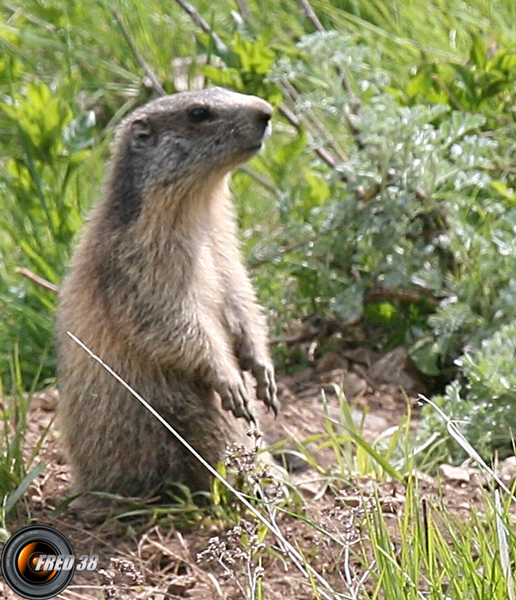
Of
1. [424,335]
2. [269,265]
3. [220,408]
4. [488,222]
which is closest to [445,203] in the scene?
[488,222]

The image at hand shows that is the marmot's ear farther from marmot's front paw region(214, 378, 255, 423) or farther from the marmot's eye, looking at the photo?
marmot's front paw region(214, 378, 255, 423)

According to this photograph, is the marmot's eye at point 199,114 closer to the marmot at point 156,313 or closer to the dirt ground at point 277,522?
the marmot at point 156,313

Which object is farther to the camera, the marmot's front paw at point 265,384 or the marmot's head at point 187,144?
the marmot's front paw at point 265,384

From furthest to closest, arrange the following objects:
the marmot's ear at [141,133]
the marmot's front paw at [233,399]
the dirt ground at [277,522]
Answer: the marmot's ear at [141,133]
the marmot's front paw at [233,399]
the dirt ground at [277,522]

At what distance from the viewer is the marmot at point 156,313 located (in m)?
3.79

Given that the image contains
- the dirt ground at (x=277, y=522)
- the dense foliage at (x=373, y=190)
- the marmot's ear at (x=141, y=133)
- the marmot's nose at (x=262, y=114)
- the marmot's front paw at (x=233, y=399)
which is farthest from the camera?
the dense foliage at (x=373, y=190)

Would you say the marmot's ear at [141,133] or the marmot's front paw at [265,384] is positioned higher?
the marmot's ear at [141,133]

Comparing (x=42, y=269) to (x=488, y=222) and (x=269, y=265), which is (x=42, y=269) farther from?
(x=488, y=222)

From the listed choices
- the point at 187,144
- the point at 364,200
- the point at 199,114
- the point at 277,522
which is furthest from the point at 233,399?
the point at 364,200

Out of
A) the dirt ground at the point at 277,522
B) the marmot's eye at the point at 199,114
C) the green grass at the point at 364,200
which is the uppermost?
the marmot's eye at the point at 199,114

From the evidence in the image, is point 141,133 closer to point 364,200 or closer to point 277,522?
point 364,200

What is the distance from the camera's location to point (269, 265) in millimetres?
5137

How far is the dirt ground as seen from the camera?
302 cm

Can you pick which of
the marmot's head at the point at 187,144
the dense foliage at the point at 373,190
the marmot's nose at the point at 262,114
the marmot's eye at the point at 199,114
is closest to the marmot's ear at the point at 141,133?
the marmot's head at the point at 187,144
